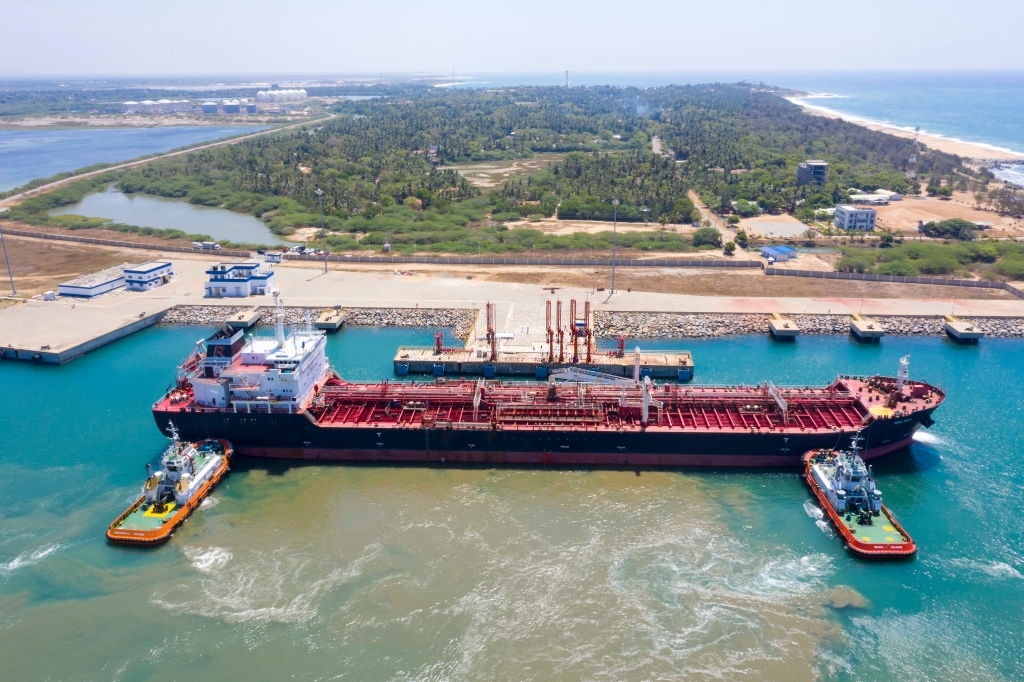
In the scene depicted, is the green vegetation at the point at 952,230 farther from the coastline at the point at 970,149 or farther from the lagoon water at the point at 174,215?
the lagoon water at the point at 174,215


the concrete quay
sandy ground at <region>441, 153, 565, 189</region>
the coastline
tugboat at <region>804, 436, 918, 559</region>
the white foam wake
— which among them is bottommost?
the white foam wake

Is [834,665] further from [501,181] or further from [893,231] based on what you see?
[501,181]

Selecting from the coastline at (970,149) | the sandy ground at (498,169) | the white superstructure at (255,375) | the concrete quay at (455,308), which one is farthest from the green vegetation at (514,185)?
the white superstructure at (255,375)

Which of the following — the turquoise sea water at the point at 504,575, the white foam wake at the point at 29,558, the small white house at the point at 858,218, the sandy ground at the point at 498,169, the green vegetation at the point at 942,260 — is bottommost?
the turquoise sea water at the point at 504,575

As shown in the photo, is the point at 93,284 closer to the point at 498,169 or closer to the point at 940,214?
the point at 498,169

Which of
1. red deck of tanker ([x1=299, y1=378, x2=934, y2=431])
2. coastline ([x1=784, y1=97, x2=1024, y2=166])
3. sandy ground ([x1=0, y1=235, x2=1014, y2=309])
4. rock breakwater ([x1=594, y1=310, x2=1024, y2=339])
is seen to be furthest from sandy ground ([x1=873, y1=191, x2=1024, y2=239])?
red deck of tanker ([x1=299, y1=378, x2=934, y2=431])

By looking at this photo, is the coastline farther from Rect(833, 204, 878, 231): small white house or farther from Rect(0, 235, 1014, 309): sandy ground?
Rect(0, 235, 1014, 309): sandy ground
